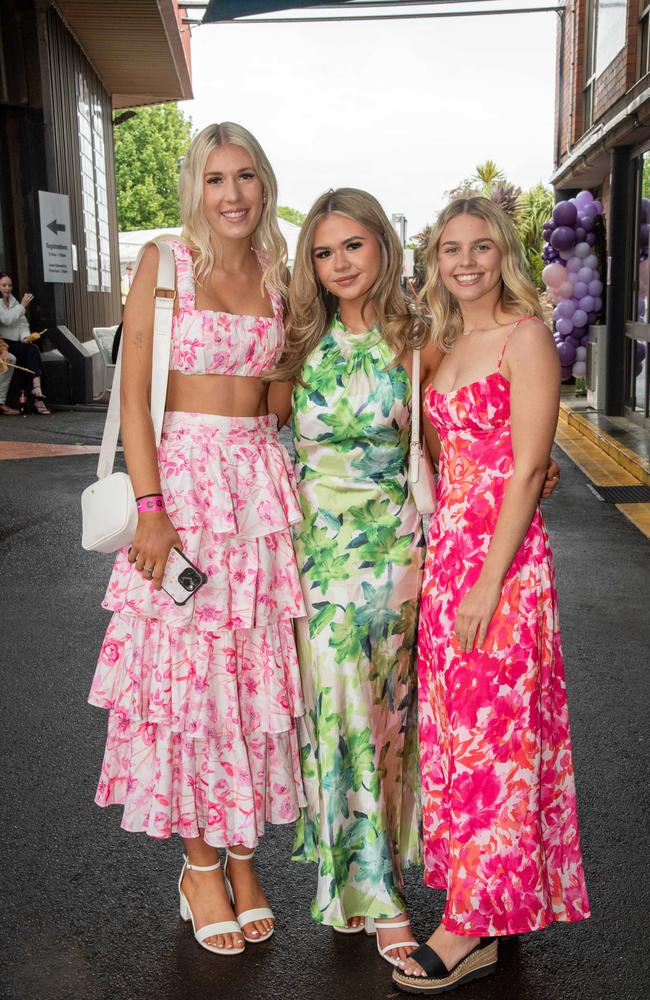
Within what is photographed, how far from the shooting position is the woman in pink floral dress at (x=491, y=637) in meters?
2.38

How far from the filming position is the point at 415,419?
264 cm

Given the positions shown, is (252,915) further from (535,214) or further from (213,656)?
(535,214)

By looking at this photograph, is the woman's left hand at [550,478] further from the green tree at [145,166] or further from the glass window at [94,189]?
the green tree at [145,166]

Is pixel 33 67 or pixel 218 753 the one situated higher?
pixel 33 67

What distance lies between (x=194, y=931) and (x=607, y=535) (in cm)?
524

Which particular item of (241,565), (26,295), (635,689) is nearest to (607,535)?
(635,689)

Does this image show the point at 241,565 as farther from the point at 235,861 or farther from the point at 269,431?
the point at 235,861

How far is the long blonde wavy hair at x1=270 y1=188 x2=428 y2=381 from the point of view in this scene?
8.71 feet

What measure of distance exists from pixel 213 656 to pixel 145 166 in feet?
177

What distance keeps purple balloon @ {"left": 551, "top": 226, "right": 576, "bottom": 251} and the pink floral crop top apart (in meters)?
12.9

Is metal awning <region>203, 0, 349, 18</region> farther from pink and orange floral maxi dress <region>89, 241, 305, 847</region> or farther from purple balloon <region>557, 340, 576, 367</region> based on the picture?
pink and orange floral maxi dress <region>89, 241, 305, 847</region>

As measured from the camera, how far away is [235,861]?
9.09ft

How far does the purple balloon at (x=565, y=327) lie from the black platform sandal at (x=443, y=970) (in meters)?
13.2

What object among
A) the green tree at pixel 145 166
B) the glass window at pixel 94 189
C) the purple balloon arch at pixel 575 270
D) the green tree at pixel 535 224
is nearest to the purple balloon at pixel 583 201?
the purple balloon arch at pixel 575 270
